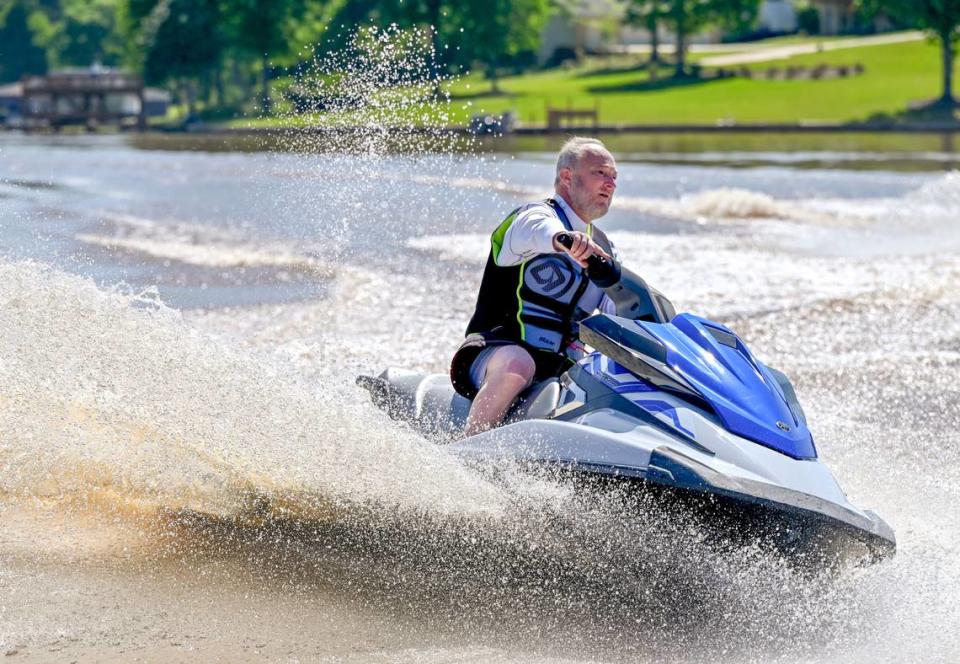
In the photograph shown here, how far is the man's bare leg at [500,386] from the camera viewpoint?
5.52 metres

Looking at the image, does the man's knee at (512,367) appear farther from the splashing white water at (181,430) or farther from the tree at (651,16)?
the tree at (651,16)

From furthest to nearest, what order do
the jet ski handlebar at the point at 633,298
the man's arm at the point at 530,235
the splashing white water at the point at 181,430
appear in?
the splashing white water at the point at 181,430 < the man's arm at the point at 530,235 < the jet ski handlebar at the point at 633,298

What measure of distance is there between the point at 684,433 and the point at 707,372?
28cm

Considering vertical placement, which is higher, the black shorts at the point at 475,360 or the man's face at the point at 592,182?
the man's face at the point at 592,182

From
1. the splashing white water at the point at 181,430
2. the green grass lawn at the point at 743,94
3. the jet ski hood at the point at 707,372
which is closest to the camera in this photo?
the jet ski hood at the point at 707,372

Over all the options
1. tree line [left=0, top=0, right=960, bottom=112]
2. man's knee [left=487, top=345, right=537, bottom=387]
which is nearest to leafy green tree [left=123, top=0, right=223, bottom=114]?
tree line [left=0, top=0, right=960, bottom=112]

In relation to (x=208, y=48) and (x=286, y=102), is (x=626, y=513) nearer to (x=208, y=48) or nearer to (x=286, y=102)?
(x=286, y=102)

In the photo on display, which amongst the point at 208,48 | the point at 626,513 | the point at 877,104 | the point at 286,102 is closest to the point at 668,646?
the point at 626,513

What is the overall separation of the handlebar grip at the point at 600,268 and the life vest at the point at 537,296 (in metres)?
0.39

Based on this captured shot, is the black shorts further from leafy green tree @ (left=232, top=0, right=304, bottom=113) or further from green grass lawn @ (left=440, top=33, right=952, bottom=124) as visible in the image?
leafy green tree @ (left=232, top=0, right=304, bottom=113)

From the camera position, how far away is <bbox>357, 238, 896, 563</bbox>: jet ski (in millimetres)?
4691

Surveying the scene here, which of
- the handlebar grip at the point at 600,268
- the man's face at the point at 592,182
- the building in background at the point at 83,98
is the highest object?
the man's face at the point at 592,182

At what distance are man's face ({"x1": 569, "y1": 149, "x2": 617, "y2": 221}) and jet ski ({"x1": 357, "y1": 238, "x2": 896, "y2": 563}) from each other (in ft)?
1.73

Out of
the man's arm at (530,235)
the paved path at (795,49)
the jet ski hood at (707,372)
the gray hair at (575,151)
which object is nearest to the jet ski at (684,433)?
the jet ski hood at (707,372)
